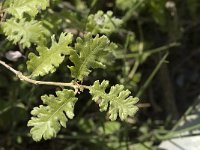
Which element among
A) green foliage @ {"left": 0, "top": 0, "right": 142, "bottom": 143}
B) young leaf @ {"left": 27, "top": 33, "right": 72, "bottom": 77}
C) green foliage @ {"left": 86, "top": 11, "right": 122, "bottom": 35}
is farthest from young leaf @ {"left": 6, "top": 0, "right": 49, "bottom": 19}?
green foliage @ {"left": 86, "top": 11, "right": 122, "bottom": 35}

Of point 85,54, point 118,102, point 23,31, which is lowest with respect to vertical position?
point 118,102

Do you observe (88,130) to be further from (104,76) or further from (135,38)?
(135,38)

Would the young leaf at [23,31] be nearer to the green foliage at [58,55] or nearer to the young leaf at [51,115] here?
the green foliage at [58,55]

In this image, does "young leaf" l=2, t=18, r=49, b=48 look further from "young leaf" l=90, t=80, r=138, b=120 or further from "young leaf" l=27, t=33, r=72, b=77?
"young leaf" l=90, t=80, r=138, b=120

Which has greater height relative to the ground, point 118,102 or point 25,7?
point 25,7

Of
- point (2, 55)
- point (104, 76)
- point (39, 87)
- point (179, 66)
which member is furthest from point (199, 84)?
point (2, 55)

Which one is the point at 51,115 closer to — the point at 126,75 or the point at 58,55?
the point at 58,55

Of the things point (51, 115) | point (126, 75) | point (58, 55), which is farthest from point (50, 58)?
point (126, 75)
